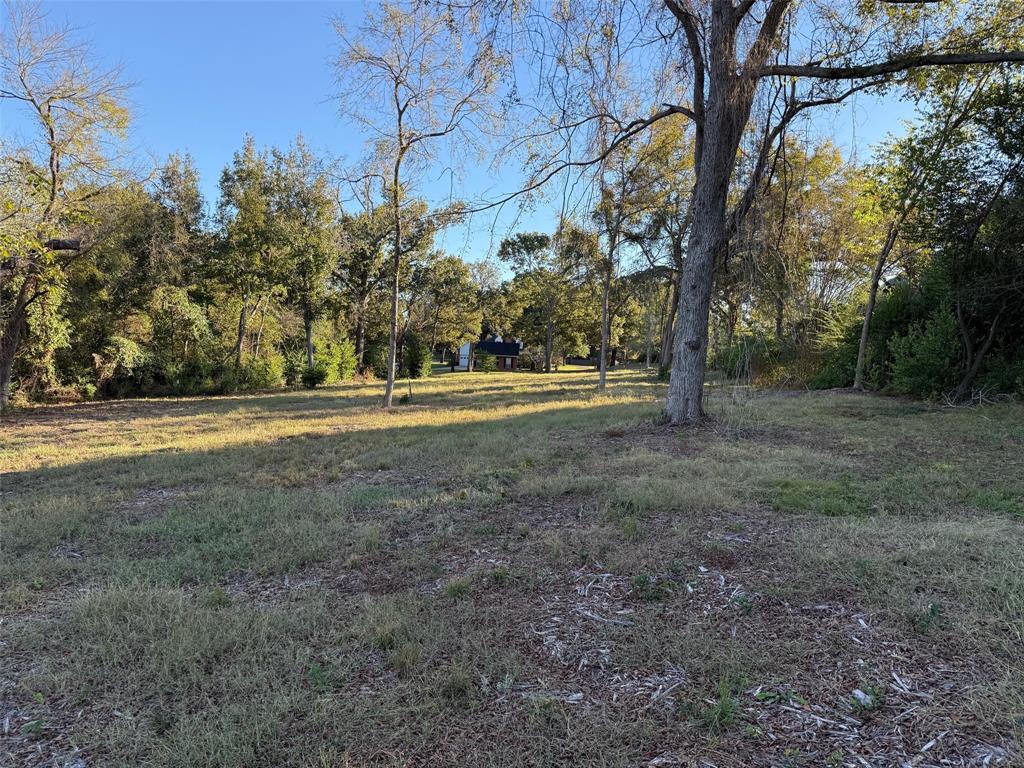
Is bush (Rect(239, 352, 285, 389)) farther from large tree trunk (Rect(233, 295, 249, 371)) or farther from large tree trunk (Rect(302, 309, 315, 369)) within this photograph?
large tree trunk (Rect(302, 309, 315, 369))

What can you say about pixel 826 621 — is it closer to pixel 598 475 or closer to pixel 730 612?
pixel 730 612

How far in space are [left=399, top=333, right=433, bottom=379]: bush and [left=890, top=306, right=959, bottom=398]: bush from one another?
27.6m

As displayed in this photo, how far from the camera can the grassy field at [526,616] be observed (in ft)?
6.41

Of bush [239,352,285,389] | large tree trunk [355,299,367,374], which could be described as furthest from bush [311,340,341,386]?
large tree trunk [355,299,367,374]

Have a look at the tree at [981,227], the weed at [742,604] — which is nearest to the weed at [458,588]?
the weed at [742,604]

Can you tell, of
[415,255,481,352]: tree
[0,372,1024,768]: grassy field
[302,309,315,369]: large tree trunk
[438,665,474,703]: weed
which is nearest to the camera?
[0,372,1024,768]: grassy field

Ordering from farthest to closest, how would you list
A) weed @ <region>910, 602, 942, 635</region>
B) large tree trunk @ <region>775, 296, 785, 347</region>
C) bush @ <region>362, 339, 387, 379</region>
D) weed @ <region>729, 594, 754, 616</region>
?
bush @ <region>362, 339, 387, 379</region>, large tree trunk @ <region>775, 296, 785, 347</region>, weed @ <region>729, 594, 754, 616</region>, weed @ <region>910, 602, 942, 635</region>

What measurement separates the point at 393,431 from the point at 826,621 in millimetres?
8393

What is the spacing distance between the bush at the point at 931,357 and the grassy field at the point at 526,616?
723 centimetres

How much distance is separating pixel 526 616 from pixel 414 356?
33.7 meters

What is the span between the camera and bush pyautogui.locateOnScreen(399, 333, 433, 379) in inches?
1390

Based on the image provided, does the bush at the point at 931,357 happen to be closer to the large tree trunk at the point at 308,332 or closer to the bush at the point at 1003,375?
the bush at the point at 1003,375

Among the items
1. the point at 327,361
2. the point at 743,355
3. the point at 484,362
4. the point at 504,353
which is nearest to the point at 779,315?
the point at 743,355

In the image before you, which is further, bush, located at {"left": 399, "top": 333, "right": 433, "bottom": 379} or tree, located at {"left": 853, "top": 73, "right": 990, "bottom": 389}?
bush, located at {"left": 399, "top": 333, "right": 433, "bottom": 379}
